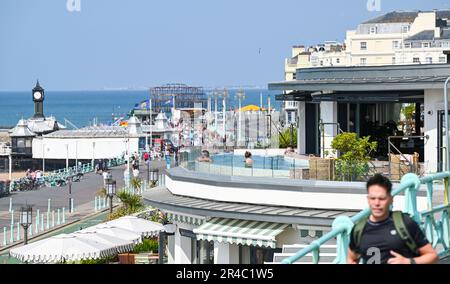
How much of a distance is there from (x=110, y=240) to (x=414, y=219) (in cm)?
2063

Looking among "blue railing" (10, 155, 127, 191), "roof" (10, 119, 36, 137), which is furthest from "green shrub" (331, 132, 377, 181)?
"roof" (10, 119, 36, 137)

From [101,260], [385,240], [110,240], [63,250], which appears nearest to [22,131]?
[110,240]

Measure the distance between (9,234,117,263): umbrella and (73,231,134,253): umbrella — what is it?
1.45ft

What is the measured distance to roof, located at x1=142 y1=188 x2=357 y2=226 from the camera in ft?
64.2

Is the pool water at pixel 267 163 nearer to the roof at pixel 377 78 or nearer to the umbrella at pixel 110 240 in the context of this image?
the roof at pixel 377 78

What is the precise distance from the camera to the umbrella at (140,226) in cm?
3244

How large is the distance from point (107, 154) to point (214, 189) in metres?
81.6

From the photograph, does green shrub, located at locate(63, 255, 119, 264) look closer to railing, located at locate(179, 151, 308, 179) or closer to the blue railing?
railing, located at locate(179, 151, 308, 179)

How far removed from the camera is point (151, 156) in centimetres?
9094

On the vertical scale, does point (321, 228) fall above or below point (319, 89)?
below

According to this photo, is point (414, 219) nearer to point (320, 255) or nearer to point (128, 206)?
point (320, 255)
